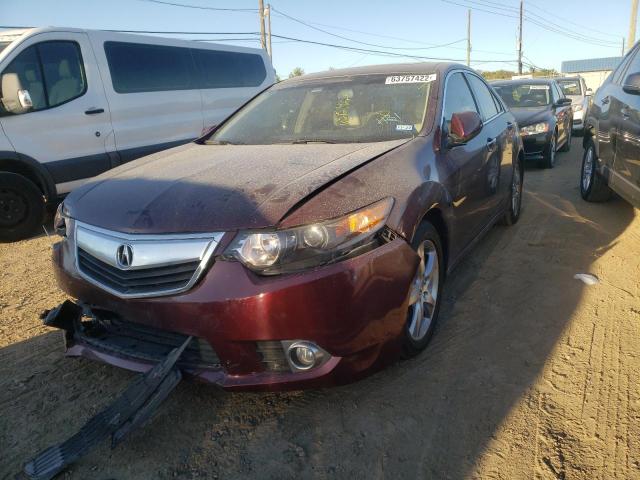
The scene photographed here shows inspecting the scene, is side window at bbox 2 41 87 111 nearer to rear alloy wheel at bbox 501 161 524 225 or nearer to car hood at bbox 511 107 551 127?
rear alloy wheel at bbox 501 161 524 225

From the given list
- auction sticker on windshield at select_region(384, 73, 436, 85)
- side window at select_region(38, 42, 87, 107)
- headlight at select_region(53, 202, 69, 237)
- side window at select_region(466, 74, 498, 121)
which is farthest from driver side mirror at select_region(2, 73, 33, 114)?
side window at select_region(466, 74, 498, 121)

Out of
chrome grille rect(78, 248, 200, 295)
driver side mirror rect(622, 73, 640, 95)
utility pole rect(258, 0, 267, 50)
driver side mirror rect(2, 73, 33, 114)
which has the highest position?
utility pole rect(258, 0, 267, 50)

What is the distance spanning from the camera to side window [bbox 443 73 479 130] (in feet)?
11.0

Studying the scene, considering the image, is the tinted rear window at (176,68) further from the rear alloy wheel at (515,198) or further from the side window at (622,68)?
the side window at (622,68)

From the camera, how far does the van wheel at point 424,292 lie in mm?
2572

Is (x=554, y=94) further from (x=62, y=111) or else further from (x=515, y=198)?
(x=62, y=111)

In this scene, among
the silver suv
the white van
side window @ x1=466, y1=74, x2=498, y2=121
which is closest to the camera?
side window @ x1=466, y1=74, x2=498, y2=121

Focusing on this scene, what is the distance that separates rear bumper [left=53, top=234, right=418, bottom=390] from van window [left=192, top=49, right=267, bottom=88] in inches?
236

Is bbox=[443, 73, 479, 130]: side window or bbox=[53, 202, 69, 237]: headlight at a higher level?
bbox=[443, 73, 479, 130]: side window

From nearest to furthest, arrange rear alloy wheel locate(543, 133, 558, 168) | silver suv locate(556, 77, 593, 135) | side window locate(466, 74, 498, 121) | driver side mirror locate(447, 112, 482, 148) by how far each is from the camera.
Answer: driver side mirror locate(447, 112, 482, 148) < side window locate(466, 74, 498, 121) < rear alloy wheel locate(543, 133, 558, 168) < silver suv locate(556, 77, 593, 135)

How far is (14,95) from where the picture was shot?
5.18 metres

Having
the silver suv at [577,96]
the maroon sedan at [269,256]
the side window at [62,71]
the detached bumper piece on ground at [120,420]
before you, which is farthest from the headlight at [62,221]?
the silver suv at [577,96]

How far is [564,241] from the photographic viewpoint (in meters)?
4.64

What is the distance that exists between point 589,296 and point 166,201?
2895mm
